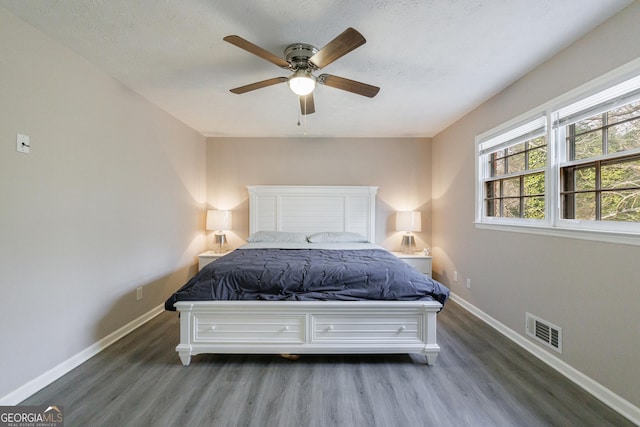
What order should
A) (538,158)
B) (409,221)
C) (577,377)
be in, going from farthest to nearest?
(409,221) → (538,158) → (577,377)

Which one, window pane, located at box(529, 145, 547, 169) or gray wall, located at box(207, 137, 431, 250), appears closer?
window pane, located at box(529, 145, 547, 169)

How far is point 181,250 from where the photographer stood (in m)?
3.50

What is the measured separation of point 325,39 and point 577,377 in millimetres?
2980

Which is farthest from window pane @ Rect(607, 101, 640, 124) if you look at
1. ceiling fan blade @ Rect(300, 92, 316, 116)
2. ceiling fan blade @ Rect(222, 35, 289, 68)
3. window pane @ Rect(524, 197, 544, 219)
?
ceiling fan blade @ Rect(222, 35, 289, 68)

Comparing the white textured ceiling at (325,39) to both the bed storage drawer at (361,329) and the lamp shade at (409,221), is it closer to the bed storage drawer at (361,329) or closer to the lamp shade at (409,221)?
the lamp shade at (409,221)

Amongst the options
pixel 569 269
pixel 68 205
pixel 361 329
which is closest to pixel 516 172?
pixel 569 269

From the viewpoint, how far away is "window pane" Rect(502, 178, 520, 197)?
261cm

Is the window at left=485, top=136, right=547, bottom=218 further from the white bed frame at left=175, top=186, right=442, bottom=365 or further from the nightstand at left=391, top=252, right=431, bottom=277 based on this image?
the white bed frame at left=175, top=186, right=442, bottom=365

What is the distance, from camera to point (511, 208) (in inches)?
105

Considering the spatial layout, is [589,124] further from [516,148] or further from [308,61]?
[308,61]

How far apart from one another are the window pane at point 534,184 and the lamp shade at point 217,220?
3.79m

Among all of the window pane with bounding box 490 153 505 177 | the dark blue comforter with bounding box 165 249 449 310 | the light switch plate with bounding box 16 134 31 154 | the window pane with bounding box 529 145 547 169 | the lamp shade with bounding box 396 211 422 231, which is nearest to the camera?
the light switch plate with bounding box 16 134 31 154

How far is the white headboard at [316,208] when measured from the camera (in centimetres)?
414

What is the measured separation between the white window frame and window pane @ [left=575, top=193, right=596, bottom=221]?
64 millimetres
